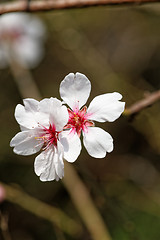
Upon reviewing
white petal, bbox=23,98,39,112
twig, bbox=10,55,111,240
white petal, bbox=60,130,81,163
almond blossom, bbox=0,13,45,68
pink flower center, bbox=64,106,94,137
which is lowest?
twig, bbox=10,55,111,240

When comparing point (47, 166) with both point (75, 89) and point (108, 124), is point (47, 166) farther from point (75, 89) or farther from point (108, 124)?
point (108, 124)

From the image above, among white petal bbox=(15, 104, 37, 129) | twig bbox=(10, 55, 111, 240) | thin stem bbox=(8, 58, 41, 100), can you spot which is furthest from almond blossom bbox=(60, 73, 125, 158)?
thin stem bbox=(8, 58, 41, 100)

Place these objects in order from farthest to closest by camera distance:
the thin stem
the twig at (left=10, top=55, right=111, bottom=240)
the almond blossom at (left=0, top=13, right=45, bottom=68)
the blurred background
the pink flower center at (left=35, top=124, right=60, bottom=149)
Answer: the almond blossom at (left=0, top=13, right=45, bottom=68) < the thin stem < the blurred background < the twig at (left=10, top=55, right=111, bottom=240) < the pink flower center at (left=35, top=124, right=60, bottom=149)

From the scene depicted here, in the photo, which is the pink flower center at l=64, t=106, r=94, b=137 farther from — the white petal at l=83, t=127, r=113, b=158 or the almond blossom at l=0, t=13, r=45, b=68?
the almond blossom at l=0, t=13, r=45, b=68

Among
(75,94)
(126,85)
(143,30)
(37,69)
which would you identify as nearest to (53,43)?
(37,69)

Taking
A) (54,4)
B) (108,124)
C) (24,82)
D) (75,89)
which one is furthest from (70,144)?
(108,124)

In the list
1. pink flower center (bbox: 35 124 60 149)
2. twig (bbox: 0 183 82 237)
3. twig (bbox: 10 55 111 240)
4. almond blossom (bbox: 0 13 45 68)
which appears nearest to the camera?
pink flower center (bbox: 35 124 60 149)

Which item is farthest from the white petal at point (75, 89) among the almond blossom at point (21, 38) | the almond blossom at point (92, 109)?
the almond blossom at point (21, 38)

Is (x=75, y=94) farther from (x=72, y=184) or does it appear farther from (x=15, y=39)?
(x=15, y=39)

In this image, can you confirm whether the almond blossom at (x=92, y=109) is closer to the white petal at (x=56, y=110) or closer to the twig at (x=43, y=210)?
the white petal at (x=56, y=110)
